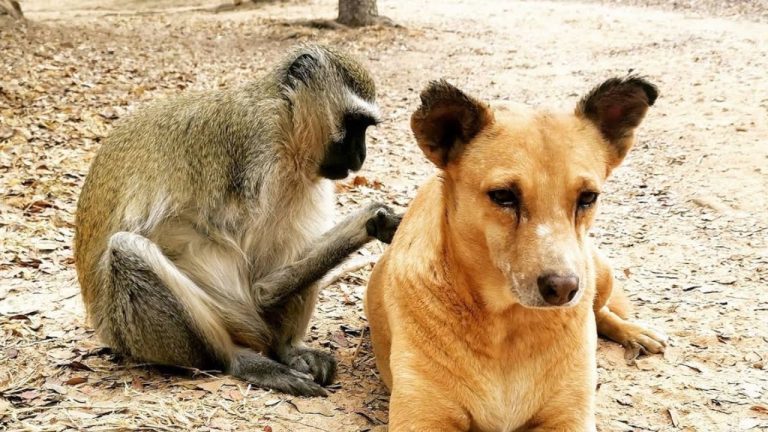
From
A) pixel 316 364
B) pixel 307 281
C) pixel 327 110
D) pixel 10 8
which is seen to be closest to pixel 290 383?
pixel 316 364

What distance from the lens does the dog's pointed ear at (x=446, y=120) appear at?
9.43 ft

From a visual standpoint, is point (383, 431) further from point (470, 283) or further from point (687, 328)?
point (687, 328)

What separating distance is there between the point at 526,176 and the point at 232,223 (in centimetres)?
217

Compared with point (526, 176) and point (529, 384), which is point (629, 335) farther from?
point (526, 176)

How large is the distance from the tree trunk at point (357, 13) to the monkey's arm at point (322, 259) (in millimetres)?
10727

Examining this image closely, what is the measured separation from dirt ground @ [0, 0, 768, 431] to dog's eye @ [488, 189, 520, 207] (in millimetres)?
709

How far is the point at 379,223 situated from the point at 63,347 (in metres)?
2.02

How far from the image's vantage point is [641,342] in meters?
4.28

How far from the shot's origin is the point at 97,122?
846 cm

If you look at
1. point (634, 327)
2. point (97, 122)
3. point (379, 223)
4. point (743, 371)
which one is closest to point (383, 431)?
point (379, 223)

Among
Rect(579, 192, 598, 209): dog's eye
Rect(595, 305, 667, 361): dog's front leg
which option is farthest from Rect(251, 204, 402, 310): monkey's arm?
Rect(579, 192, 598, 209): dog's eye

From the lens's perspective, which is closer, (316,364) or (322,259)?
(316,364)

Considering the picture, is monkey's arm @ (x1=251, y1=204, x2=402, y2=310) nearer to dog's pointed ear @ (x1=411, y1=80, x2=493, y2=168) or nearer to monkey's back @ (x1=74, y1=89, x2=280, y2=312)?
monkey's back @ (x1=74, y1=89, x2=280, y2=312)

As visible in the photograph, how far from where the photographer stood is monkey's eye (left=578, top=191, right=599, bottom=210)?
2.79 meters
